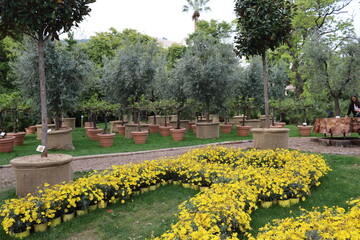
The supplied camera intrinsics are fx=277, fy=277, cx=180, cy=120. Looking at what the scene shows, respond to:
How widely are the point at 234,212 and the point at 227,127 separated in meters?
12.7

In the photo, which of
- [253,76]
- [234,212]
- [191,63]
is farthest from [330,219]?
[253,76]

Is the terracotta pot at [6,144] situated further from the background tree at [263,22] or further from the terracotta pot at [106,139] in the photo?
the background tree at [263,22]

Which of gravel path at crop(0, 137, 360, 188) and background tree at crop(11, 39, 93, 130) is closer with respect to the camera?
gravel path at crop(0, 137, 360, 188)

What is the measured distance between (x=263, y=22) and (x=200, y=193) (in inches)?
219

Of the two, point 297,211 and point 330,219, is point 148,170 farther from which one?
point 330,219

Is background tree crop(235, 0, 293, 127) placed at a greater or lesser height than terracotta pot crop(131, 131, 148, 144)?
greater

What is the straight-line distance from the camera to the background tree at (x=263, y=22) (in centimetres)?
807

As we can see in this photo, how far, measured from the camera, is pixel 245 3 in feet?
27.9

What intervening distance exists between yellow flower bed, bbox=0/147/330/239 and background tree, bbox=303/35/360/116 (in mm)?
8667

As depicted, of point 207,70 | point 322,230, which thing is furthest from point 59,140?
point 322,230

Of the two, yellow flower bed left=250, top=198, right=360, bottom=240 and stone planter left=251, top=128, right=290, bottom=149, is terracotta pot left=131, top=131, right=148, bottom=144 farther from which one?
yellow flower bed left=250, top=198, right=360, bottom=240

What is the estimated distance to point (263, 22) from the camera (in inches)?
321

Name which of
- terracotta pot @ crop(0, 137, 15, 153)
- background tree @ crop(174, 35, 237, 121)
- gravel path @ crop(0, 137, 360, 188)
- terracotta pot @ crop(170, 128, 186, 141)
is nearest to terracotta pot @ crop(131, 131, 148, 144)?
terracotta pot @ crop(170, 128, 186, 141)

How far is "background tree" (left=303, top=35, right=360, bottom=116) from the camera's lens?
13.2m
